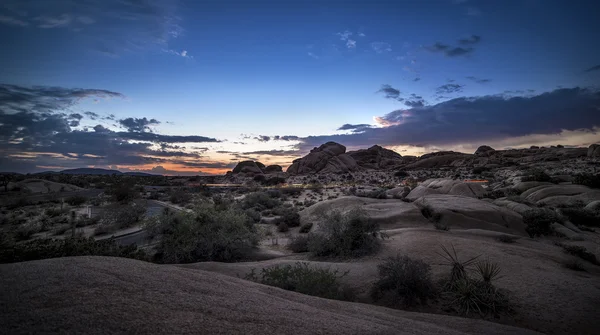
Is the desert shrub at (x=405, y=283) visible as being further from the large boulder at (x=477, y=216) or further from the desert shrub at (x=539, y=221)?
the desert shrub at (x=539, y=221)

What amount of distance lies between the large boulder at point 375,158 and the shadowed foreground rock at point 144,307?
8201cm

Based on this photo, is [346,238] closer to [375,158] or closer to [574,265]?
[574,265]

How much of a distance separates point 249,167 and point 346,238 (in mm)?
83810

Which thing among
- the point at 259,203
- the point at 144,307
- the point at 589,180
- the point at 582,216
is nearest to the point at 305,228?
the point at 259,203

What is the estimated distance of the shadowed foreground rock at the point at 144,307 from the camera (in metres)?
2.96

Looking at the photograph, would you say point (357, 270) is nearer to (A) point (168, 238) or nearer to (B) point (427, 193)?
(A) point (168, 238)

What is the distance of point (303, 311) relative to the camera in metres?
4.41

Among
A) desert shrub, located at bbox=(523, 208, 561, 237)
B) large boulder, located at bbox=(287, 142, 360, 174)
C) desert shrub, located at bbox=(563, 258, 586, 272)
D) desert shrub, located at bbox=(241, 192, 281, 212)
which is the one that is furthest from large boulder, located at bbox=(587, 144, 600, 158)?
desert shrub, located at bbox=(241, 192, 281, 212)

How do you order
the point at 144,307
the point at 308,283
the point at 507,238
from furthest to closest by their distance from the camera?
the point at 507,238 → the point at 308,283 → the point at 144,307

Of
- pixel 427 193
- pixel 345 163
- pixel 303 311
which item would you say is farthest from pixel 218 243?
pixel 345 163

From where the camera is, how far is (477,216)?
15594 millimetres

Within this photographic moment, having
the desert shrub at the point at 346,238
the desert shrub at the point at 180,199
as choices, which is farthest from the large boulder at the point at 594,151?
the desert shrub at the point at 180,199

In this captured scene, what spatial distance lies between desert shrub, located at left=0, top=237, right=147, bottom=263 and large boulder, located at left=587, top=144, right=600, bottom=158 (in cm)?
7583

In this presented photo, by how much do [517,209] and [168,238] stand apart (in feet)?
66.1
